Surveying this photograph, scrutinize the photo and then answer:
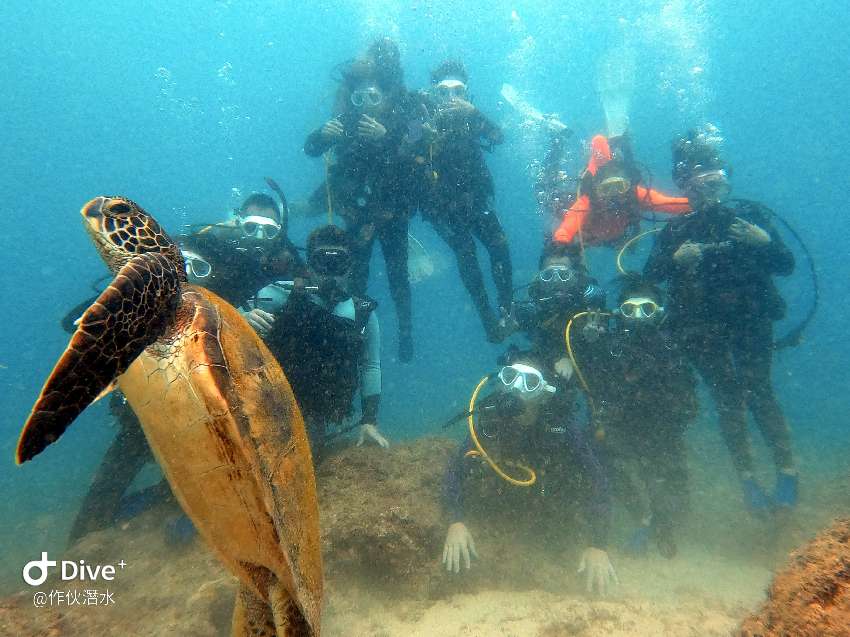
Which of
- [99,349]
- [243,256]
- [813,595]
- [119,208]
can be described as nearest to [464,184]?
[243,256]

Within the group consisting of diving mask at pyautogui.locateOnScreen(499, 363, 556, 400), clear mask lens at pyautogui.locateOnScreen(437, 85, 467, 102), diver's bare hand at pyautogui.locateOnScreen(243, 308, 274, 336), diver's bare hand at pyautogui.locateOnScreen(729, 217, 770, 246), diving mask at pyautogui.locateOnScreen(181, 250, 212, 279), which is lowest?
diving mask at pyautogui.locateOnScreen(499, 363, 556, 400)

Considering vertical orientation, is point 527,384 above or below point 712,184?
below

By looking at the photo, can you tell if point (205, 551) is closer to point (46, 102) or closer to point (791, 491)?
point (791, 491)

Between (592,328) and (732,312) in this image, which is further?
(732,312)

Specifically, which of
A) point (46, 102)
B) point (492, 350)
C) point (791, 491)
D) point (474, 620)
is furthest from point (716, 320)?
point (46, 102)

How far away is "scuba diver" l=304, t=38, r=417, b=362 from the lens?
8.07m

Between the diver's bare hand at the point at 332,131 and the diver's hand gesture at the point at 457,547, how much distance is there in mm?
6867

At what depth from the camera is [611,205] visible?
328 inches

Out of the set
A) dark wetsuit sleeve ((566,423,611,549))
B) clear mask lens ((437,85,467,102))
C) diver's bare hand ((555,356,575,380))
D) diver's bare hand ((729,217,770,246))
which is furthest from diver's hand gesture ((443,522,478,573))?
clear mask lens ((437,85,467,102))

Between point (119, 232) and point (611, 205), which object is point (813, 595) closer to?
point (119, 232)

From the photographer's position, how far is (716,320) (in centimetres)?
699

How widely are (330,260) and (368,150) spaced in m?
4.04

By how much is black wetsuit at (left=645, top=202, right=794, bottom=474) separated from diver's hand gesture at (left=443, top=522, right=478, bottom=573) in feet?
16.2
